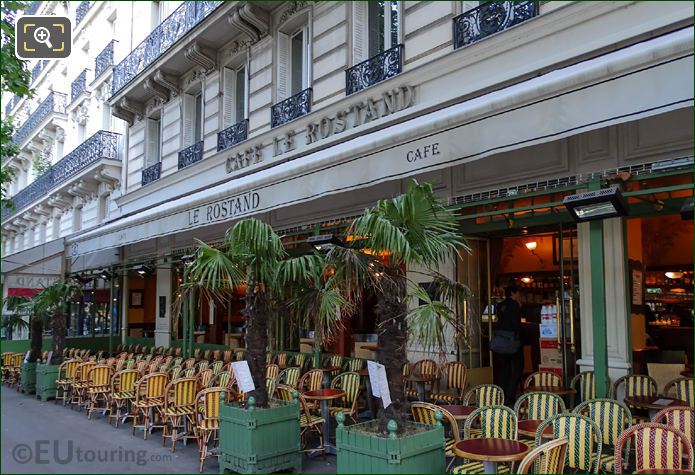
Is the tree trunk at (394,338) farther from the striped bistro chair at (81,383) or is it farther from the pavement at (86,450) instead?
the striped bistro chair at (81,383)

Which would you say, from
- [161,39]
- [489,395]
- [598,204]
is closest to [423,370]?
[489,395]

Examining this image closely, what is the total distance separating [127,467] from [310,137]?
267 inches

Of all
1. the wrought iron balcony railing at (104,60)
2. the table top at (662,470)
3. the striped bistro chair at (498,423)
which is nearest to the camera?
the table top at (662,470)

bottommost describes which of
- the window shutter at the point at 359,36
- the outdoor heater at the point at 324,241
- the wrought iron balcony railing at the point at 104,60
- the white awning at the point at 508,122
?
the outdoor heater at the point at 324,241

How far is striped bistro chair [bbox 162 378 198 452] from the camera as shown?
26.1 ft

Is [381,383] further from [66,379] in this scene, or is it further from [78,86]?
[78,86]

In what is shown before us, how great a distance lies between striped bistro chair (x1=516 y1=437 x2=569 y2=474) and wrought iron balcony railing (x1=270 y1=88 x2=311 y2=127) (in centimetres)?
871

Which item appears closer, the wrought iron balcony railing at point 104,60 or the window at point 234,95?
the window at point 234,95

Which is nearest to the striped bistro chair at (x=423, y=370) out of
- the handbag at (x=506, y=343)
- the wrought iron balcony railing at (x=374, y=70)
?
the handbag at (x=506, y=343)

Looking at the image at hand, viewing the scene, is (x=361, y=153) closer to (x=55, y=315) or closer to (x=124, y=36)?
(x=55, y=315)

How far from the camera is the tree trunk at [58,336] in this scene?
12656 millimetres

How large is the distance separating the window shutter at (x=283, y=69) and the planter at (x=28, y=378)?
8409 millimetres

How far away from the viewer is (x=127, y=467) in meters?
6.75

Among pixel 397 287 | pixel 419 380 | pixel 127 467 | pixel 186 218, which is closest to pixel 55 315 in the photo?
pixel 186 218
